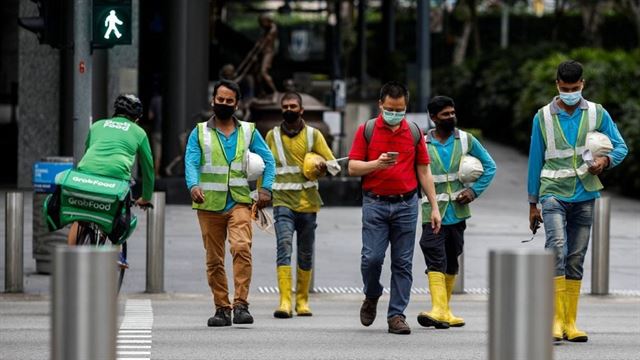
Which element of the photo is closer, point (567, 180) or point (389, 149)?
point (567, 180)

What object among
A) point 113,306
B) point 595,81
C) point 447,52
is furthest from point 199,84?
point 447,52

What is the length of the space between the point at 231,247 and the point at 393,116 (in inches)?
→ 62.1

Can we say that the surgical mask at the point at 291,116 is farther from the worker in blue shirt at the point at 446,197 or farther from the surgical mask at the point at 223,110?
the worker in blue shirt at the point at 446,197

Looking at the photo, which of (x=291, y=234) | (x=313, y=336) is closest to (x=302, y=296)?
(x=291, y=234)

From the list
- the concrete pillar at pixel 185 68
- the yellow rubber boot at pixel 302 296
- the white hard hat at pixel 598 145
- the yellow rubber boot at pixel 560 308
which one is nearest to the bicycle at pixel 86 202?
the yellow rubber boot at pixel 302 296

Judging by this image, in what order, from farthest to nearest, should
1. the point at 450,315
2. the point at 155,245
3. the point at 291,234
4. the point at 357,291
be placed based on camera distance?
the point at 357,291
the point at 155,245
the point at 291,234
the point at 450,315

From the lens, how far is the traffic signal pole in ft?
44.8

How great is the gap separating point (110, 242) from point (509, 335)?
7606 millimetres

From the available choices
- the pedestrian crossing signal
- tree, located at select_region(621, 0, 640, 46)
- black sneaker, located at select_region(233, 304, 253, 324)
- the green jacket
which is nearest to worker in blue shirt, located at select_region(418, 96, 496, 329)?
black sneaker, located at select_region(233, 304, 253, 324)

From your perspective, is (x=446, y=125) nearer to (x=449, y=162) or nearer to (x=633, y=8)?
(x=449, y=162)

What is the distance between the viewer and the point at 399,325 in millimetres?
11266

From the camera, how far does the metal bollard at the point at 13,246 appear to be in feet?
45.3

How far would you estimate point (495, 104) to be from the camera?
37094 mm

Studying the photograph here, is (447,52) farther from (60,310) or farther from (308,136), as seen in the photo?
(60,310)
